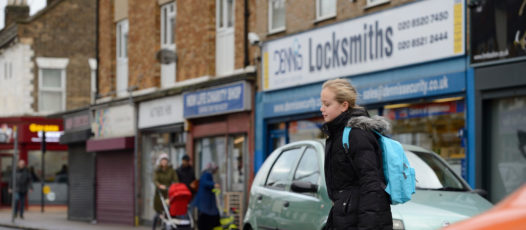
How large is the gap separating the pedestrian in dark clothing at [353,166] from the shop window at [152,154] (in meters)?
20.1

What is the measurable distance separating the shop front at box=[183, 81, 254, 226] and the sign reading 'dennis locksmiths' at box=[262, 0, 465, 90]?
113 cm

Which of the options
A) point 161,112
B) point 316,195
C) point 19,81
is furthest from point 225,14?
point 19,81

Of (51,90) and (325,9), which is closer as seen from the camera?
(325,9)

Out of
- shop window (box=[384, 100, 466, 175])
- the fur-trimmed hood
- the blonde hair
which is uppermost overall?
shop window (box=[384, 100, 466, 175])

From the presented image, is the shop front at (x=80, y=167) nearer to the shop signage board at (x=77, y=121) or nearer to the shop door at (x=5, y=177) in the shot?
the shop signage board at (x=77, y=121)

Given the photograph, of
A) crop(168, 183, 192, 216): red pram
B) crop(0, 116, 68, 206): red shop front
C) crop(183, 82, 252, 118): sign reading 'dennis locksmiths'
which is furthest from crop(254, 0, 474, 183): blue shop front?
crop(0, 116, 68, 206): red shop front

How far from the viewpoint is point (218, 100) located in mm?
22938

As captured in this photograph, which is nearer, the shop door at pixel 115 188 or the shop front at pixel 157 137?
the shop front at pixel 157 137

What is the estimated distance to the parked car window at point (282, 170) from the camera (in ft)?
32.1

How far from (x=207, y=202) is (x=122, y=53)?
12639 mm

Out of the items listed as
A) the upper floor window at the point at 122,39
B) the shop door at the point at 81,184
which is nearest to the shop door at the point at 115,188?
the shop door at the point at 81,184

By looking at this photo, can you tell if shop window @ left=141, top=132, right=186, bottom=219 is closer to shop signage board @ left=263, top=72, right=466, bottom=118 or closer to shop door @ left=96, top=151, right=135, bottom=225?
shop door @ left=96, top=151, right=135, bottom=225

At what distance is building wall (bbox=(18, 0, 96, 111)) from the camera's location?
4219 cm

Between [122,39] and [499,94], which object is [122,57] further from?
[499,94]
